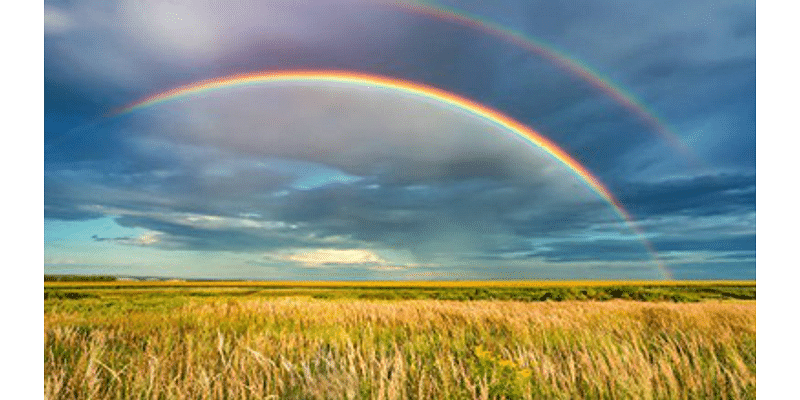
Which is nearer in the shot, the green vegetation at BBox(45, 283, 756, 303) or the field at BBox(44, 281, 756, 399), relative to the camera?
the field at BBox(44, 281, 756, 399)

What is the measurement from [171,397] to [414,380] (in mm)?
1663

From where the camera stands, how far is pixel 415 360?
186 inches

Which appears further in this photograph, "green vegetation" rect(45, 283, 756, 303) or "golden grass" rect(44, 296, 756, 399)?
"green vegetation" rect(45, 283, 756, 303)

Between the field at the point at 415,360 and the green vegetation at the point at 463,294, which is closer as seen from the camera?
the field at the point at 415,360

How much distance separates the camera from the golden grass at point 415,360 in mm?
3586

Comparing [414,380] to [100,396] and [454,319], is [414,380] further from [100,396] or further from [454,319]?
[454,319]

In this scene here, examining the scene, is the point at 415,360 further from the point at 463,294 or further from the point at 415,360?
the point at 463,294

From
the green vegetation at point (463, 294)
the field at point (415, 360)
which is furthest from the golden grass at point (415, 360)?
the green vegetation at point (463, 294)

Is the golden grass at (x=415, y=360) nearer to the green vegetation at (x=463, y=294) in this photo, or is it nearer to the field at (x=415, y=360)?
the field at (x=415, y=360)

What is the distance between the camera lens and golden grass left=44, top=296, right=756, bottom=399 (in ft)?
11.8

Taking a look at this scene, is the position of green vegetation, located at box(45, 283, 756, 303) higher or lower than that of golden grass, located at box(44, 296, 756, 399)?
lower

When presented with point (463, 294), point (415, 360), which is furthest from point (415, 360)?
point (463, 294)

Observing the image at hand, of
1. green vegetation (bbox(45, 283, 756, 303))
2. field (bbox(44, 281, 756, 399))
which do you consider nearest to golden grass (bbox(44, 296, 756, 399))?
field (bbox(44, 281, 756, 399))

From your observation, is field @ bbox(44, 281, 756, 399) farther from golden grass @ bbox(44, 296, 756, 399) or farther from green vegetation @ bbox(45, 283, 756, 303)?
green vegetation @ bbox(45, 283, 756, 303)
